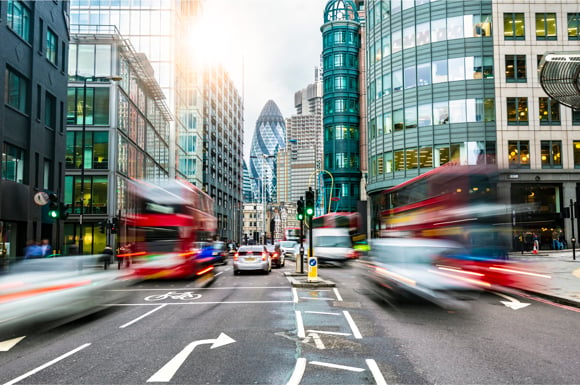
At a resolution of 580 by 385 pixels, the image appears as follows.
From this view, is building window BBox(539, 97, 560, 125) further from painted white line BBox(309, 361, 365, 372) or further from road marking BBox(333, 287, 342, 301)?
painted white line BBox(309, 361, 365, 372)

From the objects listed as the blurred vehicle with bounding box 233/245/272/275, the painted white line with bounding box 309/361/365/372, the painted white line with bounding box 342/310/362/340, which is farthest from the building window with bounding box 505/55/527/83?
the painted white line with bounding box 309/361/365/372

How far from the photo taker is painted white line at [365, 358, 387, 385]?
6.26m

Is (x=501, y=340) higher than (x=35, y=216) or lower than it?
lower

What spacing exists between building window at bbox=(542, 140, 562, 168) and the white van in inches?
802

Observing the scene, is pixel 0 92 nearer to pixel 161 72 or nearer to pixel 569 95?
pixel 569 95

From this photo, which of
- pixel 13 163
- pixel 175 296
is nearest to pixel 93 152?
pixel 13 163

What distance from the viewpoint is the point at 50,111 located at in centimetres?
3102

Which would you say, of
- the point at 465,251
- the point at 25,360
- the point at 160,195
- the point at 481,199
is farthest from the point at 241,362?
the point at 160,195

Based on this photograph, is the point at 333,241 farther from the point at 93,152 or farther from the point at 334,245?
the point at 93,152

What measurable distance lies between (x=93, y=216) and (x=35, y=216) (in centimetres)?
1495

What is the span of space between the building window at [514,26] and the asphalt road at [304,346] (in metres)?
34.4

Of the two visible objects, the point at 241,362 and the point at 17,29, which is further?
the point at 17,29

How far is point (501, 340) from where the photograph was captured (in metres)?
8.86

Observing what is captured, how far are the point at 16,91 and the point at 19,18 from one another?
3927mm
